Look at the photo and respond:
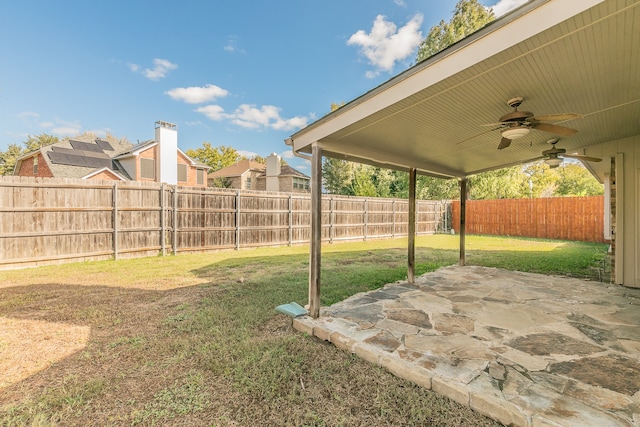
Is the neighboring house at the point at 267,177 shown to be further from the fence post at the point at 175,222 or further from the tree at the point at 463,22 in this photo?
the fence post at the point at 175,222

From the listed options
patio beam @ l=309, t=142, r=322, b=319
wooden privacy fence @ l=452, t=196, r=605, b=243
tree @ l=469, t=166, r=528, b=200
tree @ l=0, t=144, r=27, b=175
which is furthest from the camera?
tree @ l=0, t=144, r=27, b=175

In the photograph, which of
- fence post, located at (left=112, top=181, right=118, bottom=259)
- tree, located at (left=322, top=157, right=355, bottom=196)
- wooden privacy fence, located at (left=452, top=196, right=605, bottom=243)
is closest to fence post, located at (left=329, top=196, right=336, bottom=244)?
fence post, located at (left=112, top=181, right=118, bottom=259)

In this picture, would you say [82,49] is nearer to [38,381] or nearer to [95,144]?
[95,144]

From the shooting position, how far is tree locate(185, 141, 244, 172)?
27.7 metres

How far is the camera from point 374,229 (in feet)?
39.2

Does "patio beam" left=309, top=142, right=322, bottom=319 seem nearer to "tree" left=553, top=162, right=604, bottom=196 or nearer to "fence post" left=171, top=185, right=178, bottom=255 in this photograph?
"fence post" left=171, top=185, right=178, bottom=255

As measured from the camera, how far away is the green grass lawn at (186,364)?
1.63 meters

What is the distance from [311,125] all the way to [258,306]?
2.28 m

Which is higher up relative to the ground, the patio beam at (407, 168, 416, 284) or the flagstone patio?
the patio beam at (407, 168, 416, 284)

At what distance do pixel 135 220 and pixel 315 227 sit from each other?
19.5 ft

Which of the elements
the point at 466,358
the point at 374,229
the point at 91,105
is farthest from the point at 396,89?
the point at 91,105

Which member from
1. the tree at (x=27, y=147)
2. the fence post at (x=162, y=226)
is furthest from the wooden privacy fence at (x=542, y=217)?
the tree at (x=27, y=147)

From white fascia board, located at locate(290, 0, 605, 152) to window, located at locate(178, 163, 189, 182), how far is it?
15.8 meters

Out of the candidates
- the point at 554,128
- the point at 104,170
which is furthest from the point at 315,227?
the point at 104,170
